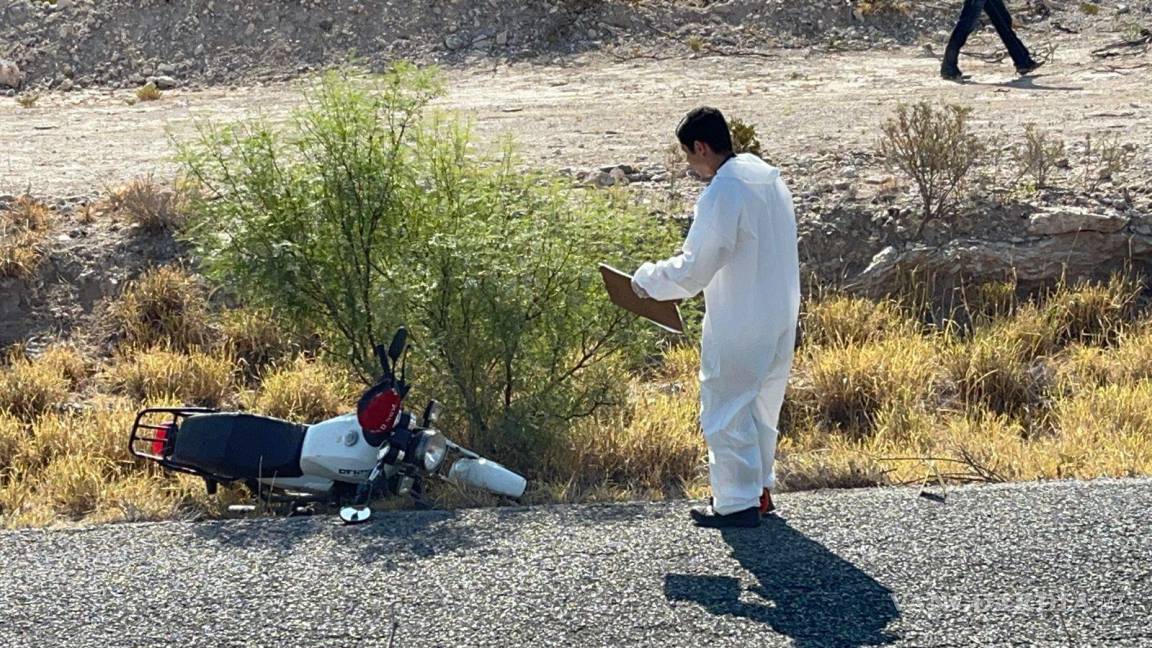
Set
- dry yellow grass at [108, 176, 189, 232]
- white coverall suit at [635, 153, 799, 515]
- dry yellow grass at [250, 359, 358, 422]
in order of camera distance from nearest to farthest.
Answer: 1. white coverall suit at [635, 153, 799, 515]
2. dry yellow grass at [250, 359, 358, 422]
3. dry yellow grass at [108, 176, 189, 232]

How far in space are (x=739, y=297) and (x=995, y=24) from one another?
12.8m

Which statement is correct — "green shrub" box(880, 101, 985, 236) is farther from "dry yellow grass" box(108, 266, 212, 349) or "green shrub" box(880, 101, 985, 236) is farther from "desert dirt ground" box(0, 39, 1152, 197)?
"dry yellow grass" box(108, 266, 212, 349)

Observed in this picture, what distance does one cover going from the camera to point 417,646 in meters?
4.62

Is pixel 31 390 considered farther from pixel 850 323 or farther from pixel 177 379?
pixel 850 323

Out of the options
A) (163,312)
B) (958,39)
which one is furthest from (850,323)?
(958,39)

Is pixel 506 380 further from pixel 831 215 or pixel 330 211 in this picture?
pixel 831 215

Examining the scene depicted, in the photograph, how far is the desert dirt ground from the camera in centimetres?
1320

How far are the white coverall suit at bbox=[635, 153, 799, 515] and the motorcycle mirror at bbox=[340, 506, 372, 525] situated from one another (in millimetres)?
1395

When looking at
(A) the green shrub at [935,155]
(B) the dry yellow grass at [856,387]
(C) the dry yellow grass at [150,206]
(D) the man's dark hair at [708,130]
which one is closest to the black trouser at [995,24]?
(A) the green shrub at [935,155]

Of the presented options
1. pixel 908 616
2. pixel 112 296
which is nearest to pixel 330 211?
pixel 908 616

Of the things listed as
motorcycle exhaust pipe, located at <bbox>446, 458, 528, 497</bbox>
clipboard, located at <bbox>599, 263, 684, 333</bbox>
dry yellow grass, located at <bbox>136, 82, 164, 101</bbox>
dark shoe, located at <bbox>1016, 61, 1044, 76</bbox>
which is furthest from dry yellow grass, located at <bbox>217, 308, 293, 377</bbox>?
dark shoe, located at <bbox>1016, 61, 1044, 76</bbox>

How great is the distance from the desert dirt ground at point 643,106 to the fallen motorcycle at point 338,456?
223 inches

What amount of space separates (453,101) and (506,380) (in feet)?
31.9

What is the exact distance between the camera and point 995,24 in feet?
56.4
